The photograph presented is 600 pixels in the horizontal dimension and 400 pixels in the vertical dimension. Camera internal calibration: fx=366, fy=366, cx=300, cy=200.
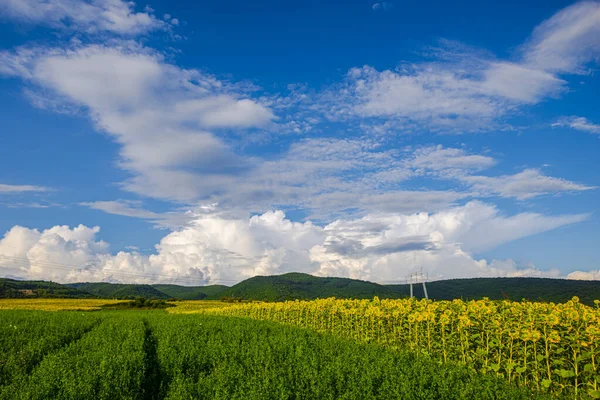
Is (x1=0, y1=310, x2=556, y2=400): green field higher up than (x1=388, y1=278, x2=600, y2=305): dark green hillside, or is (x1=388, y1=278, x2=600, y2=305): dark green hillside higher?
(x1=0, y1=310, x2=556, y2=400): green field

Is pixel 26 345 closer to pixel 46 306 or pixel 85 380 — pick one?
pixel 85 380

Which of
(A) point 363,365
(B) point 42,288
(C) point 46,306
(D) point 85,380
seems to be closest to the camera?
(D) point 85,380

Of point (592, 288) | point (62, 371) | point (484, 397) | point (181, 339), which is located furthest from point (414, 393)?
point (592, 288)

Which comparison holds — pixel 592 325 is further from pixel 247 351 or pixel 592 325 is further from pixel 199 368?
pixel 199 368

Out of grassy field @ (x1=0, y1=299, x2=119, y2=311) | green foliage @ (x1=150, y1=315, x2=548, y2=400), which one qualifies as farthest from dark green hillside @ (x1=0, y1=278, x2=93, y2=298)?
green foliage @ (x1=150, y1=315, x2=548, y2=400)

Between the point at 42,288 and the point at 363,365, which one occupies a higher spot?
the point at 363,365

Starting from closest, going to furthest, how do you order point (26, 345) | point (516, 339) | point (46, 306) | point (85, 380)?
point (85, 380) < point (516, 339) < point (26, 345) < point (46, 306)

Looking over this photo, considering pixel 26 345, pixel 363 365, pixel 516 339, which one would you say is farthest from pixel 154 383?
pixel 516 339

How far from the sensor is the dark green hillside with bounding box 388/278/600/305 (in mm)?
89562

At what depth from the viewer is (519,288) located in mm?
110562

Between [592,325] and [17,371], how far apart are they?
15521mm

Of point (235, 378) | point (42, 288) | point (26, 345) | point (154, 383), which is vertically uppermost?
point (235, 378)

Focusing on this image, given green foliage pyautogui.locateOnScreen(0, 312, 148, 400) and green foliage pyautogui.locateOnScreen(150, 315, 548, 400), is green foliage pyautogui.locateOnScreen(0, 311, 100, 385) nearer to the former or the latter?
green foliage pyautogui.locateOnScreen(0, 312, 148, 400)

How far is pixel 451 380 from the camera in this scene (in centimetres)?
812
